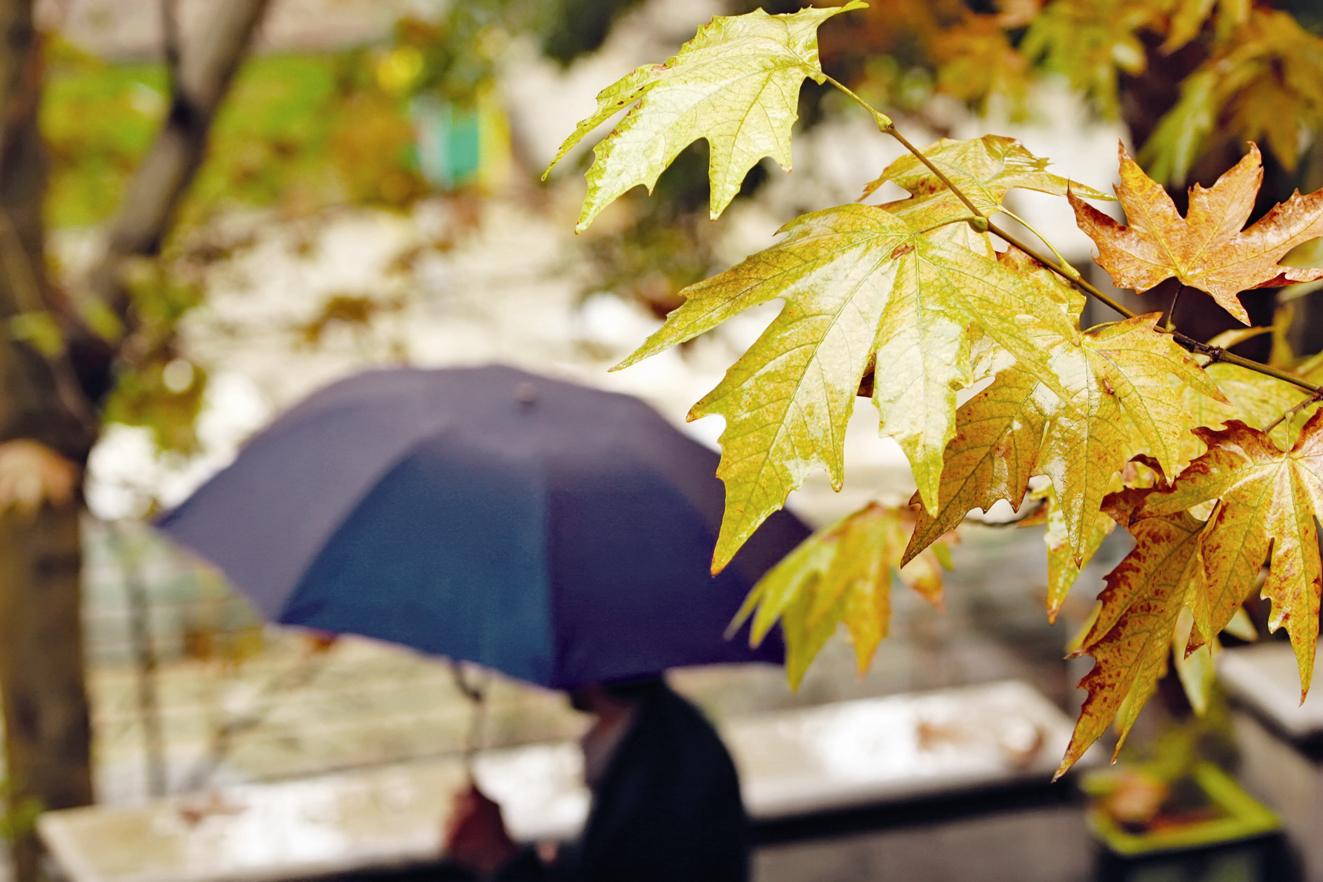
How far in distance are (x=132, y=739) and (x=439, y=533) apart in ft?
16.2

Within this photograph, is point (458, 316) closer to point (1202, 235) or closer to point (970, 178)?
point (970, 178)

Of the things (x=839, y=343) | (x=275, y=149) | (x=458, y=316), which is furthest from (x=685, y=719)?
(x=458, y=316)

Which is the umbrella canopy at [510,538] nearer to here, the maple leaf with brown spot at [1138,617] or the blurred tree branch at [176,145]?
the maple leaf with brown spot at [1138,617]

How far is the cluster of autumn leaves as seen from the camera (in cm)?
125

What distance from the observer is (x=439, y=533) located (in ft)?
8.86

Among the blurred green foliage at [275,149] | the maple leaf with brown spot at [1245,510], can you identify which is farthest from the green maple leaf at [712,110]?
the blurred green foliage at [275,149]

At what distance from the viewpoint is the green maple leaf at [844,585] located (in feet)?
6.95

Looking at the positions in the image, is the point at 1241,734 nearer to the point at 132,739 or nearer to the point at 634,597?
the point at 634,597

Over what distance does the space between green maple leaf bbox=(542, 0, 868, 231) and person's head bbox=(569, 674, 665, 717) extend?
1.61 m

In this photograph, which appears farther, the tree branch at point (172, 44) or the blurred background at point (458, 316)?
the tree branch at point (172, 44)

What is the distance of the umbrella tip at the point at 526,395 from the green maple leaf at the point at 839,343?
5.44ft

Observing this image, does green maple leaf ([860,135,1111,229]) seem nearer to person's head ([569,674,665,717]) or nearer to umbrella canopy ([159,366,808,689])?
umbrella canopy ([159,366,808,689])

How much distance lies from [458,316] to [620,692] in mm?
3576

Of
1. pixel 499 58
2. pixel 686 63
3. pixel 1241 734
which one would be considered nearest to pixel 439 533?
pixel 686 63
